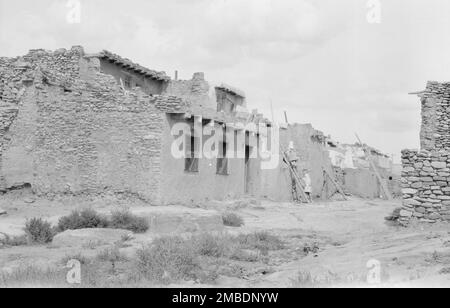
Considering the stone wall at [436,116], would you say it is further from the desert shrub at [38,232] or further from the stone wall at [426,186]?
the desert shrub at [38,232]

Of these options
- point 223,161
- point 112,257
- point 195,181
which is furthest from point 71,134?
point 112,257

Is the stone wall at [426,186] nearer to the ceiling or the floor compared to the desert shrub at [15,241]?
nearer to the ceiling

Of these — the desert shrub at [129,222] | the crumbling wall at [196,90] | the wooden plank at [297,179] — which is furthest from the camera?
the wooden plank at [297,179]

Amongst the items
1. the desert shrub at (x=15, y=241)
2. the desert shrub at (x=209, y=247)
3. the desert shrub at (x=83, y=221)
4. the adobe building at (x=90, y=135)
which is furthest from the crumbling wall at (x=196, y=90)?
the desert shrub at (x=209, y=247)

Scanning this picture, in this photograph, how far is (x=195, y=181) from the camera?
17344mm

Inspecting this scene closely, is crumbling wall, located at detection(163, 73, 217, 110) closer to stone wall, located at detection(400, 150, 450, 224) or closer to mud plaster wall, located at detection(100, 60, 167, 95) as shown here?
mud plaster wall, located at detection(100, 60, 167, 95)

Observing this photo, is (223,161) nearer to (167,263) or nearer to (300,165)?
(300,165)

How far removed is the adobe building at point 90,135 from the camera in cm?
1614

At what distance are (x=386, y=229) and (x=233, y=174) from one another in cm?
816

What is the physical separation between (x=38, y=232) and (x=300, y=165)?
52.7ft

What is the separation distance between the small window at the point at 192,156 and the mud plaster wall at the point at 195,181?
0.66 ft

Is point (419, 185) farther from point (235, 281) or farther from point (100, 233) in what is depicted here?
point (100, 233)

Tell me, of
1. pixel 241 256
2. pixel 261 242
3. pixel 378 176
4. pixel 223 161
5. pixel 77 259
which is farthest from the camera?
pixel 378 176
